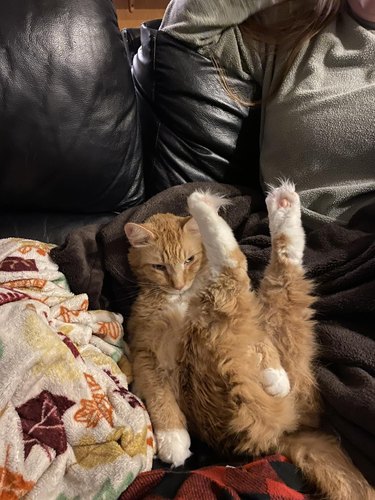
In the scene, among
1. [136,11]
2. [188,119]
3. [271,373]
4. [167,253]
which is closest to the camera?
[271,373]

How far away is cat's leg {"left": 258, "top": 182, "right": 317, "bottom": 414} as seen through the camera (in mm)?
1117

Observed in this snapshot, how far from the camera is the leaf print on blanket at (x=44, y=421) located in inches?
36.0

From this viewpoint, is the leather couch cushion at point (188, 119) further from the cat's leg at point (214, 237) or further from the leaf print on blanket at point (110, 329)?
the leaf print on blanket at point (110, 329)

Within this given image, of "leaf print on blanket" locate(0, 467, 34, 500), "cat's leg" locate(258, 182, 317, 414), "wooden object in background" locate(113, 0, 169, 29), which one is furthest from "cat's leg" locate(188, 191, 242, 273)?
"wooden object in background" locate(113, 0, 169, 29)

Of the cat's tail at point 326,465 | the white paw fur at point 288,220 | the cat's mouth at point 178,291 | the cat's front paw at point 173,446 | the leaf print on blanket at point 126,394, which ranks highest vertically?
the white paw fur at point 288,220

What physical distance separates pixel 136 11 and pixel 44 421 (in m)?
2.85

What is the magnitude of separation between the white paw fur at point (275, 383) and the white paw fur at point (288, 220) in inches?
11.3

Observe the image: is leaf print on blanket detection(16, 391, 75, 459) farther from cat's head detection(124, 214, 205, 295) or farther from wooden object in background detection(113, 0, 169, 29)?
wooden object in background detection(113, 0, 169, 29)

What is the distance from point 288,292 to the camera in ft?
3.80

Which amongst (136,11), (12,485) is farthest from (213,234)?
(136,11)

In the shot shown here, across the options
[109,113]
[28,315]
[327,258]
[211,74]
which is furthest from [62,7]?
[327,258]

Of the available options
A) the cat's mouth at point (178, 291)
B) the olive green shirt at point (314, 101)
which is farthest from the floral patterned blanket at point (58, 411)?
the olive green shirt at point (314, 101)

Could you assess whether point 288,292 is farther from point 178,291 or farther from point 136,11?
point 136,11

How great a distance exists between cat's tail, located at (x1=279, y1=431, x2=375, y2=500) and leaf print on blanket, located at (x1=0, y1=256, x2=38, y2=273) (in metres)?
0.75
